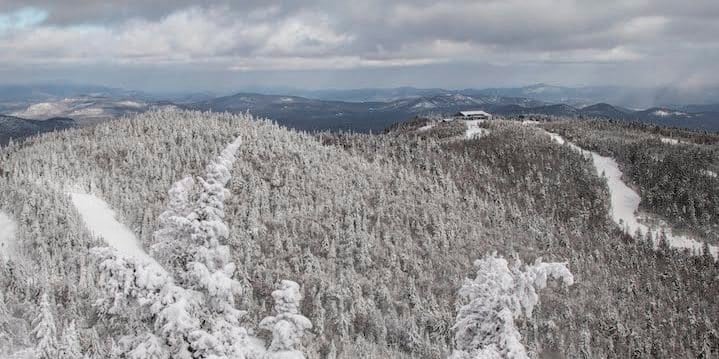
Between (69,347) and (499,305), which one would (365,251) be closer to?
(69,347)

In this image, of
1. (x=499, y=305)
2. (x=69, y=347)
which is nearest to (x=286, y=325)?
(x=499, y=305)

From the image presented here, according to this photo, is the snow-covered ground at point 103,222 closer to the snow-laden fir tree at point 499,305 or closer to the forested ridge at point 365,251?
the forested ridge at point 365,251

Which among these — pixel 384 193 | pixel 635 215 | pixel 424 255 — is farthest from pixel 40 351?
pixel 635 215

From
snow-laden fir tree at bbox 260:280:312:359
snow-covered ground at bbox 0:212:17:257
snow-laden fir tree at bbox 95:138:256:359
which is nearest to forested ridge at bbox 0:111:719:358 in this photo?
snow-covered ground at bbox 0:212:17:257

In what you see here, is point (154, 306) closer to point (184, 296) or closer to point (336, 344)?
point (184, 296)

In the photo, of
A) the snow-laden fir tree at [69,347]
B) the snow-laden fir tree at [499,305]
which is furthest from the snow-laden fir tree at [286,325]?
the snow-laden fir tree at [69,347]

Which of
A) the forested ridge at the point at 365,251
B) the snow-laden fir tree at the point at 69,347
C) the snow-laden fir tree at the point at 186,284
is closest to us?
the snow-laden fir tree at the point at 186,284

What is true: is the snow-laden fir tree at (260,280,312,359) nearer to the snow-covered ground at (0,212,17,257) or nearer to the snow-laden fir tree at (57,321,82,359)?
the snow-laden fir tree at (57,321,82,359)
